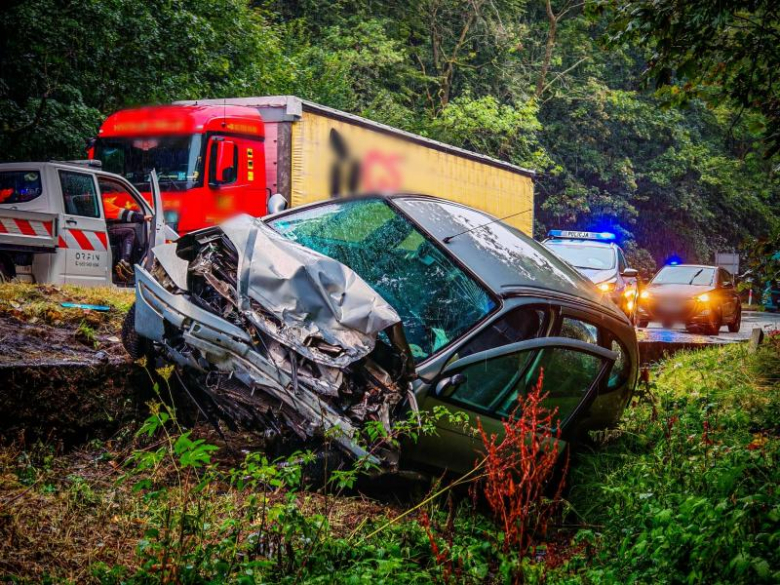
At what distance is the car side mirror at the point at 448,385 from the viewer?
4.62m

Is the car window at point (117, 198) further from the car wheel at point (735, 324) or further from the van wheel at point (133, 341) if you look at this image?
the car wheel at point (735, 324)

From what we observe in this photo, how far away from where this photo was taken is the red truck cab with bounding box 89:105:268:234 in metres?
13.0

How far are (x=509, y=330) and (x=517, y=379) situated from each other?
30cm

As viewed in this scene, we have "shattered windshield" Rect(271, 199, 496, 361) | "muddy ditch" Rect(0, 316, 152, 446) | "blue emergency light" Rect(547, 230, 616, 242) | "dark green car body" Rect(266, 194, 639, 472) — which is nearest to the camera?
"dark green car body" Rect(266, 194, 639, 472)

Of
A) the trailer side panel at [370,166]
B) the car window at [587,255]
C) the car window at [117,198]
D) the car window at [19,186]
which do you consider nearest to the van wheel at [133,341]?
the car window at [19,186]

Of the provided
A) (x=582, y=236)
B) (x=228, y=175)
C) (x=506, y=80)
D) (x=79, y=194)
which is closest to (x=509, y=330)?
(x=79, y=194)

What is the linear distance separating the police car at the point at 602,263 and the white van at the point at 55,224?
7.47 m

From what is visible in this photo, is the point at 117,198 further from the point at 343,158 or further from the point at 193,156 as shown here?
the point at 343,158

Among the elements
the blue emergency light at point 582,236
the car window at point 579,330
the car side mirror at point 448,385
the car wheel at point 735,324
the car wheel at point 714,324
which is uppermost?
the car window at point 579,330

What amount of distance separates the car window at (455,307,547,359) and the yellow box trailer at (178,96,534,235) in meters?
6.87

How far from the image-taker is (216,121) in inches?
511

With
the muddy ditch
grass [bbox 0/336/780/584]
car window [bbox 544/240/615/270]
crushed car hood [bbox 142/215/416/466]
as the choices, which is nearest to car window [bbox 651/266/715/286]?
car window [bbox 544/240/615/270]

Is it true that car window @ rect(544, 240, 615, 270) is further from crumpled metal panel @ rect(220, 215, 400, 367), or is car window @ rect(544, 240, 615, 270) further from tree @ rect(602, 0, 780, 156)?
crumpled metal panel @ rect(220, 215, 400, 367)

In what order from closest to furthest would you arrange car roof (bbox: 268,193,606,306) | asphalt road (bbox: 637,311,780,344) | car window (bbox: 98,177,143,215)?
car roof (bbox: 268,193,606,306) < car window (bbox: 98,177,143,215) < asphalt road (bbox: 637,311,780,344)
